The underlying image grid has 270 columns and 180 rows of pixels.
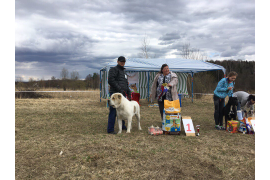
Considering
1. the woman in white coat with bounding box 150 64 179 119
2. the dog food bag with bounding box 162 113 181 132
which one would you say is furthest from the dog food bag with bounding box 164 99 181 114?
the woman in white coat with bounding box 150 64 179 119

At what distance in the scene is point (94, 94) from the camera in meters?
18.1

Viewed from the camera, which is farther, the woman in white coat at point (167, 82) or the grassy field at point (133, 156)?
the woman in white coat at point (167, 82)

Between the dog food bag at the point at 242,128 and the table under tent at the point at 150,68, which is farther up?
the table under tent at the point at 150,68

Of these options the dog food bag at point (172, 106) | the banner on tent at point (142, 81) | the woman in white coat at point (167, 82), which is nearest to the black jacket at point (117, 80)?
the woman in white coat at point (167, 82)

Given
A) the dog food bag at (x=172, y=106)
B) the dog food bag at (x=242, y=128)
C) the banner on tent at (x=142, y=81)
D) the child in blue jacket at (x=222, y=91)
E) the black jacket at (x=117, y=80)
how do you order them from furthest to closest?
the banner on tent at (x=142, y=81) → the child in blue jacket at (x=222, y=91) → the dog food bag at (x=242, y=128) → the dog food bag at (x=172, y=106) → the black jacket at (x=117, y=80)

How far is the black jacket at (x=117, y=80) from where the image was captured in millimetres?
4914

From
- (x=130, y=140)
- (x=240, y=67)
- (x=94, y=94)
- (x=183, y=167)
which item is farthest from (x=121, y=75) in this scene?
(x=240, y=67)

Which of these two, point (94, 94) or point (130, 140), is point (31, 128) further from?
point (94, 94)

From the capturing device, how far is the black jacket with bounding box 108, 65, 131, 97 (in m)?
4.91

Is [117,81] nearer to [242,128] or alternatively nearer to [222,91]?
[222,91]

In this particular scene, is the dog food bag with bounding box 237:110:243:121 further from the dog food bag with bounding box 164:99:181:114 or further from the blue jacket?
the dog food bag with bounding box 164:99:181:114

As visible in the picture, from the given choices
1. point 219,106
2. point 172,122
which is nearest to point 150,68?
point 219,106

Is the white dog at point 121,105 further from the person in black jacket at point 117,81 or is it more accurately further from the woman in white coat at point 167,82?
the woman in white coat at point 167,82
